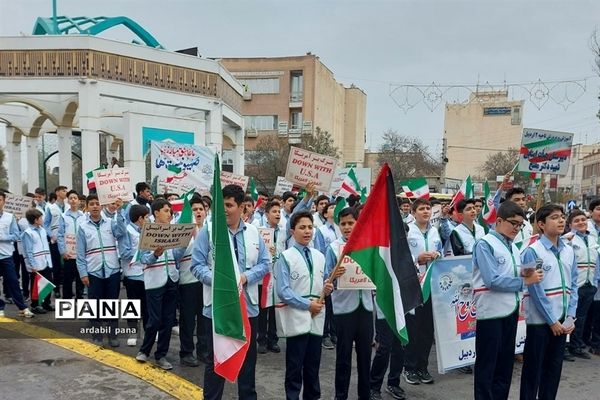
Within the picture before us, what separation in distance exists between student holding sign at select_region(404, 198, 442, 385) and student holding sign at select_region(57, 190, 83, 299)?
538 cm

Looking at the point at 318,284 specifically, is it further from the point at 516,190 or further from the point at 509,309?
the point at 516,190

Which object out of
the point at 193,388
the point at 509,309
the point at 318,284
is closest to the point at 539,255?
the point at 509,309

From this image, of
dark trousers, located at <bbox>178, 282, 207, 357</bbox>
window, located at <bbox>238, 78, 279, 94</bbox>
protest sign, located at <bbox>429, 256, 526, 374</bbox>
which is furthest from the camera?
window, located at <bbox>238, 78, 279, 94</bbox>

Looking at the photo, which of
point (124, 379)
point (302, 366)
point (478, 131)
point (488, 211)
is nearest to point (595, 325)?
point (488, 211)

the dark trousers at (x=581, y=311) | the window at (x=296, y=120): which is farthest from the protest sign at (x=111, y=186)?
the window at (x=296, y=120)

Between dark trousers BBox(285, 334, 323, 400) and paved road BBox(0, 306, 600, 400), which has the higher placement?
dark trousers BBox(285, 334, 323, 400)

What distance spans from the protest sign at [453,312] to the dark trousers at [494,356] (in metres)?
0.81

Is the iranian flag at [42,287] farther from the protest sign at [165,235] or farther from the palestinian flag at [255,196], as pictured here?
the palestinian flag at [255,196]

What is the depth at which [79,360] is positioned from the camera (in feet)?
18.4

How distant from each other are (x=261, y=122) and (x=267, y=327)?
44.9m

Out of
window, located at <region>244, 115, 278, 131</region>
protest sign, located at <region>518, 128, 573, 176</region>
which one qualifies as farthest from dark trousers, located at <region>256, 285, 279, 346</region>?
window, located at <region>244, 115, 278, 131</region>

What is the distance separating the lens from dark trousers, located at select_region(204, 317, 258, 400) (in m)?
3.92

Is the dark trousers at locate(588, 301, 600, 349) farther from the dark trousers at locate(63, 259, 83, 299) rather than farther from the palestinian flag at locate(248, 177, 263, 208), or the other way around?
the dark trousers at locate(63, 259, 83, 299)

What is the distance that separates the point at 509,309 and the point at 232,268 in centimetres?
238
